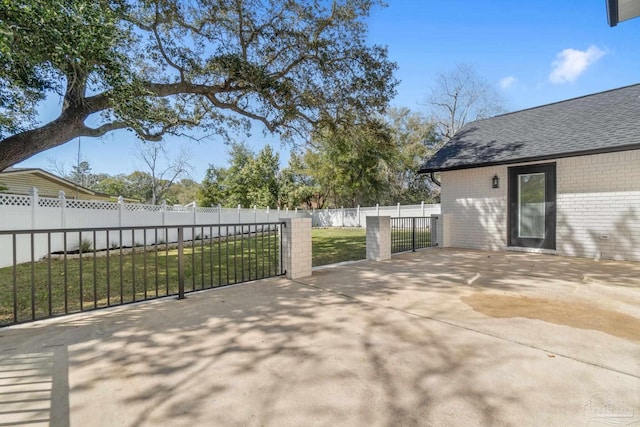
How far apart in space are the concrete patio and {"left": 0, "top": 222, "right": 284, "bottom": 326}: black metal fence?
46 centimetres

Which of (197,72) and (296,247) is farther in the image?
(197,72)

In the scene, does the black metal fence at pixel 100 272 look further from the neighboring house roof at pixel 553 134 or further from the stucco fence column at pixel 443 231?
the neighboring house roof at pixel 553 134

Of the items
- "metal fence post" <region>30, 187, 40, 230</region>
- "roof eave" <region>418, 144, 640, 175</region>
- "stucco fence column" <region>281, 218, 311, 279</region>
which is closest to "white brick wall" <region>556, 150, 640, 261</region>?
"roof eave" <region>418, 144, 640, 175</region>

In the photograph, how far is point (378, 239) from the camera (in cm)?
646

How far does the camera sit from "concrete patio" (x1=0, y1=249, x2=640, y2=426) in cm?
163

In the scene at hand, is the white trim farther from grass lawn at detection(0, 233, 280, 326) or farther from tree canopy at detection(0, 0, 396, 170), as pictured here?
grass lawn at detection(0, 233, 280, 326)

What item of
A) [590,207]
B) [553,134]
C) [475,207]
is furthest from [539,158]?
[475,207]

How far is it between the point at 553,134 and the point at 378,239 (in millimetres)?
5238

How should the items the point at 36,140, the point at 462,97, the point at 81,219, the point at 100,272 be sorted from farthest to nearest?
the point at 462,97 → the point at 81,219 → the point at 100,272 → the point at 36,140

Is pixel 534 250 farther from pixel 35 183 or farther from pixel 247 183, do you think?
pixel 247 183

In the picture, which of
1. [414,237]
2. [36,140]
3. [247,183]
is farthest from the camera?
[247,183]

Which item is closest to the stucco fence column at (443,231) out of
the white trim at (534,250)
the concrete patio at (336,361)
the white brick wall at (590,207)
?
the white brick wall at (590,207)

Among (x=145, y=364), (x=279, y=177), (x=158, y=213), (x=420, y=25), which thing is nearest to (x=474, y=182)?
(x=420, y=25)

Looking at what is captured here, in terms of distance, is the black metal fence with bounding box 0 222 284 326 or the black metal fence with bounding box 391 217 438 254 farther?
the black metal fence with bounding box 391 217 438 254
